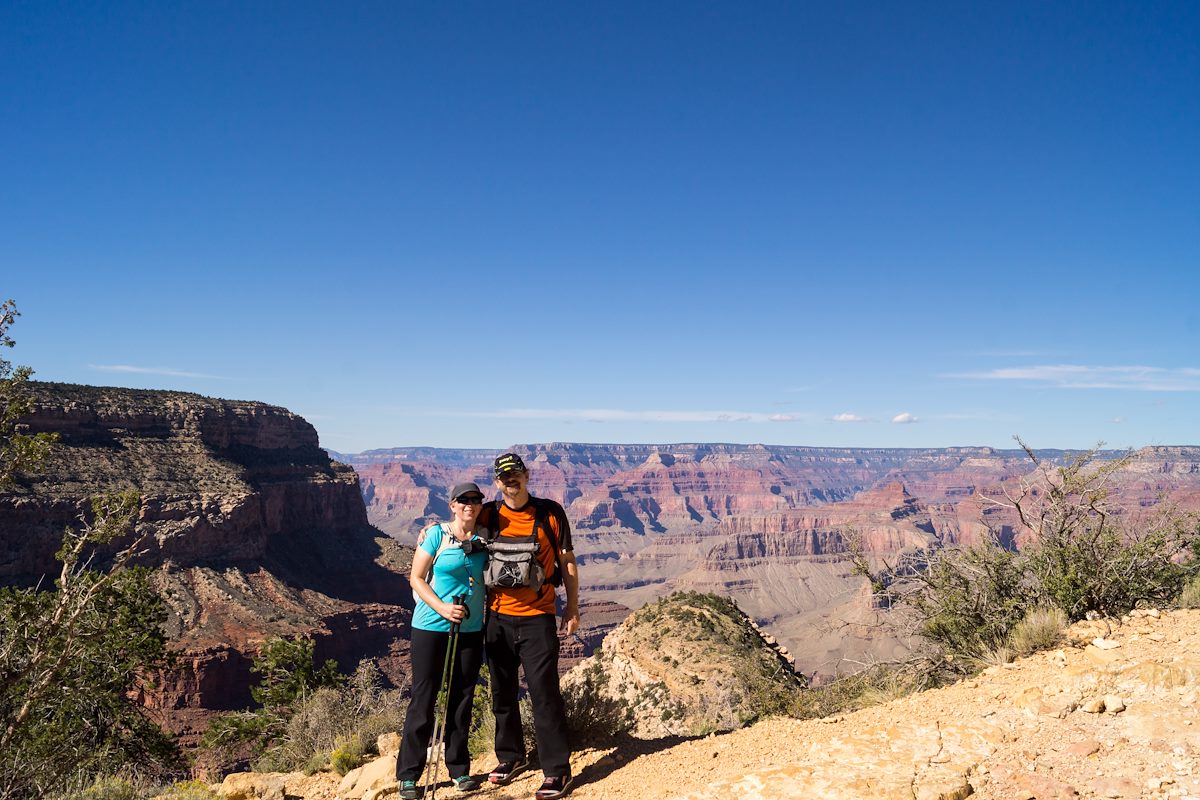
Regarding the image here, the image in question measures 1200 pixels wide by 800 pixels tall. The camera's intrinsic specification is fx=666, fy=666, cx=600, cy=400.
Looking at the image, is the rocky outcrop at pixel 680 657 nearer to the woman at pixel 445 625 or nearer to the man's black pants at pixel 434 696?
the man's black pants at pixel 434 696

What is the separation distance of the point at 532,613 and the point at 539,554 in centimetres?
45

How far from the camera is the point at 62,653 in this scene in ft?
19.2

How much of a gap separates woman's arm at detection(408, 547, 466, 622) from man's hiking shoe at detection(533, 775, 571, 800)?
1.35m

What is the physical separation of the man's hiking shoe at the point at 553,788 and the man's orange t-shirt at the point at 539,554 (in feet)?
3.85

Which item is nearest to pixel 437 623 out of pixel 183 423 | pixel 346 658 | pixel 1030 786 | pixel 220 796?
pixel 220 796

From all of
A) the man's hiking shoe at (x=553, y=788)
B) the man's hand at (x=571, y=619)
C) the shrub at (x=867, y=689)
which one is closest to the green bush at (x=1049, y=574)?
the shrub at (x=867, y=689)

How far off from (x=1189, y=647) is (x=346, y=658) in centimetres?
5046

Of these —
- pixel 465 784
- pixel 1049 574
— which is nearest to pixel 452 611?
pixel 465 784

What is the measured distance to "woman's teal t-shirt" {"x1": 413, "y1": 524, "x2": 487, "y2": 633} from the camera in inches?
199

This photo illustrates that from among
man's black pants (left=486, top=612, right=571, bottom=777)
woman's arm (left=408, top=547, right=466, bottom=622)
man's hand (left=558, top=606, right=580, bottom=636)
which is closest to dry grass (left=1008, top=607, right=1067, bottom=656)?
man's hand (left=558, top=606, right=580, bottom=636)

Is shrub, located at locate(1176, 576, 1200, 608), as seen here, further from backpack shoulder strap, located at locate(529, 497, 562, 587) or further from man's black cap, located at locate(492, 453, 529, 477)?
man's black cap, located at locate(492, 453, 529, 477)

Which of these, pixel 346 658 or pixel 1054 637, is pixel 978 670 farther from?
pixel 346 658

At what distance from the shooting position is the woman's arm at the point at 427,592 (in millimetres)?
4902

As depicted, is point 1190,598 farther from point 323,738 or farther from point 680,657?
point 680,657
